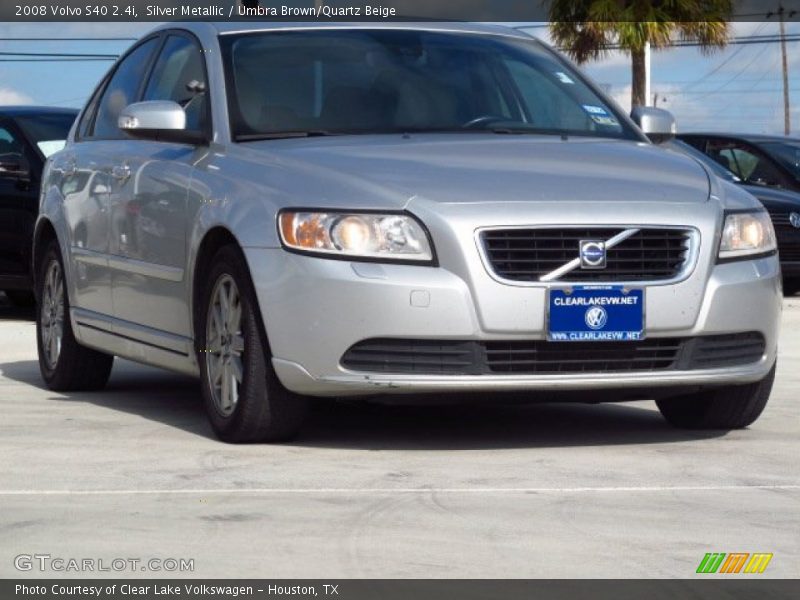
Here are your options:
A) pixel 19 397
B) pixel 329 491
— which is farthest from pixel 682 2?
pixel 329 491

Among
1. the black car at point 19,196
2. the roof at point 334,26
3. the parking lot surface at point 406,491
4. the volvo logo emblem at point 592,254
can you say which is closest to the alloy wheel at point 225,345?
the parking lot surface at point 406,491

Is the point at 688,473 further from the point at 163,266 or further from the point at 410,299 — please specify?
the point at 163,266

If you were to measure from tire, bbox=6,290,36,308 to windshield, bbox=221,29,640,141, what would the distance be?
7.29 metres

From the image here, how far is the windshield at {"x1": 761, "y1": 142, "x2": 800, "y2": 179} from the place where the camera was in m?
18.3

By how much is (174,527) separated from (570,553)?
111cm

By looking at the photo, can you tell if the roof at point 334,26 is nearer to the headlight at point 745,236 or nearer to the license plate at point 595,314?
the headlight at point 745,236

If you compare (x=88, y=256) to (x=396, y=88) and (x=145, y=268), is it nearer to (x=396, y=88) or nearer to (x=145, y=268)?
(x=145, y=268)

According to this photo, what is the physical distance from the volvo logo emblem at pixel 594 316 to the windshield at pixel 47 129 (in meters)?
7.91

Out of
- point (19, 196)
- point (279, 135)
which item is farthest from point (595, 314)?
point (19, 196)

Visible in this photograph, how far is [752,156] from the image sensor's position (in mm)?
18328

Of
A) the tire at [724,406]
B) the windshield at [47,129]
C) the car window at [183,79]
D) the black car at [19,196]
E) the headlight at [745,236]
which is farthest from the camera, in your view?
the windshield at [47,129]

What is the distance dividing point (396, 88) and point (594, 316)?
1608 millimetres

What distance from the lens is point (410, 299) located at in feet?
22.4

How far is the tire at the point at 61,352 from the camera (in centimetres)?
944
